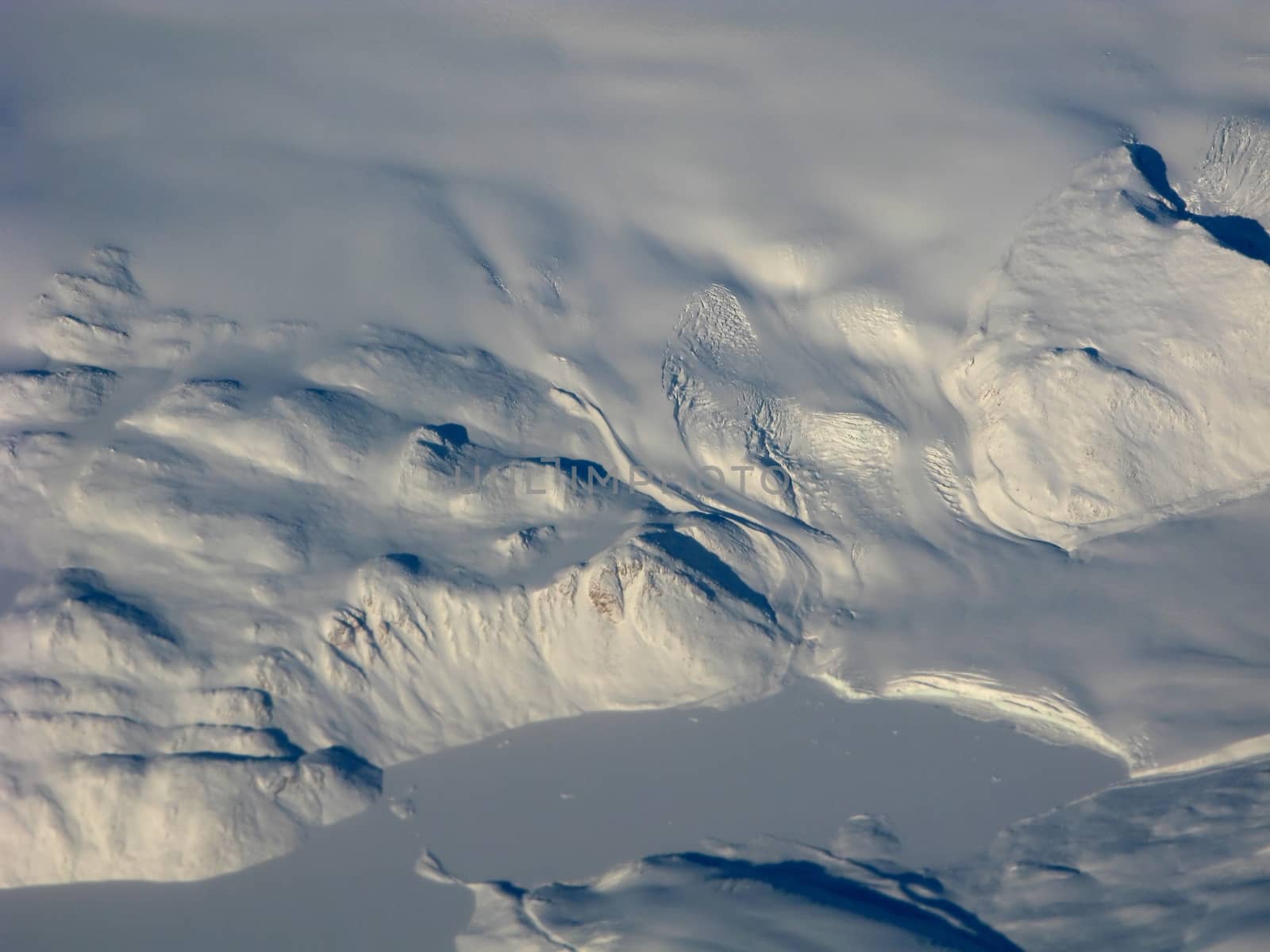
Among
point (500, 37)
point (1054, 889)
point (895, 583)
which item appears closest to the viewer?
point (1054, 889)

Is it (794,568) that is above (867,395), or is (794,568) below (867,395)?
below

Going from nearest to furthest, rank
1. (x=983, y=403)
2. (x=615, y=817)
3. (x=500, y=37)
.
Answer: (x=615, y=817), (x=983, y=403), (x=500, y=37)

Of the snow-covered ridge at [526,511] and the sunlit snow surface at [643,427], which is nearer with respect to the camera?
the sunlit snow surface at [643,427]

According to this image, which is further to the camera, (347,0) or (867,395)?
(347,0)

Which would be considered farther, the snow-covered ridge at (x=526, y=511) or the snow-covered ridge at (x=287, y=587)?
the snow-covered ridge at (x=526, y=511)

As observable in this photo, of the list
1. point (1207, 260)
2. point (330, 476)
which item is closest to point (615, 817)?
point (330, 476)

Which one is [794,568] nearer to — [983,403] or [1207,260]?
[983,403]

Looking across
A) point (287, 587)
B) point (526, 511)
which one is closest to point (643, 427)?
point (526, 511)

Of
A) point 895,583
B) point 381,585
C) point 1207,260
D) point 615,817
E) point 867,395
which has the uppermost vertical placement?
point 1207,260
